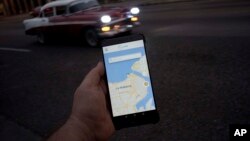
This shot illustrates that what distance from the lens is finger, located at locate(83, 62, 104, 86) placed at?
267cm

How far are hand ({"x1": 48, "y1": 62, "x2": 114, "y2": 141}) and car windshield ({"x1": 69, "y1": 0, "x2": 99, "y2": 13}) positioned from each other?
384 inches

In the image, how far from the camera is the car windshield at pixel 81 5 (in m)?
12.1

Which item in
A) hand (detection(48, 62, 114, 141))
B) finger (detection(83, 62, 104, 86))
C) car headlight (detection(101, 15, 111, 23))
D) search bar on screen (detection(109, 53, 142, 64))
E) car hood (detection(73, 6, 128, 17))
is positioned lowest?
hand (detection(48, 62, 114, 141))

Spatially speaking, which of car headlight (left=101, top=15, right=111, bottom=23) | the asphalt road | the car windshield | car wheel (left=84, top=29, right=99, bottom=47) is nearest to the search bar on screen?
the asphalt road

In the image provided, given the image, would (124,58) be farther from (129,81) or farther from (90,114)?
(90,114)

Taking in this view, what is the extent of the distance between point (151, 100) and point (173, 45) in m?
7.61

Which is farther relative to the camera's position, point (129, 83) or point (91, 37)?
point (91, 37)

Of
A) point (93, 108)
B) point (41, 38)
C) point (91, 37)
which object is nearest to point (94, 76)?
point (93, 108)

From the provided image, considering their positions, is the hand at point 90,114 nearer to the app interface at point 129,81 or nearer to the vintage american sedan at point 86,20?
the app interface at point 129,81

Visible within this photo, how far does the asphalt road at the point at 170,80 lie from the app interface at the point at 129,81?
2.23 m

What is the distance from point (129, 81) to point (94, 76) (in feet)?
0.98

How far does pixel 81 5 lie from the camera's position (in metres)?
12.3

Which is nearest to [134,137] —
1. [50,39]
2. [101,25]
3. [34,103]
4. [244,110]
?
[244,110]

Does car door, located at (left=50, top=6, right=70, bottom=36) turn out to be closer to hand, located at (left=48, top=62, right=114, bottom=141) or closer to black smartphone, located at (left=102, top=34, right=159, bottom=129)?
black smartphone, located at (left=102, top=34, right=159, bottom=129)
